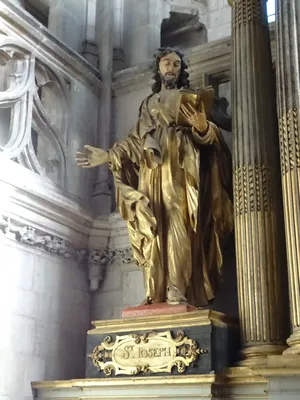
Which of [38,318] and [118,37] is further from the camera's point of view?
[118,37]

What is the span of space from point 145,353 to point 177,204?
3.37ft

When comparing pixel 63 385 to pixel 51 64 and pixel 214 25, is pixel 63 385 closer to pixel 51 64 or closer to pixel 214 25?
pixel 51 64

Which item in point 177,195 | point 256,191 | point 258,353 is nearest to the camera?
point 258,353

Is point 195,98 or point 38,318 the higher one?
point 195,98

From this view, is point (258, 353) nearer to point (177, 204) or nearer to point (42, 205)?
point (177, 204)

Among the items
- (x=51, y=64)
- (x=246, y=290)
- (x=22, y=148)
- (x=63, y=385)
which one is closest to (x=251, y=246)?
(x=246, y=290)

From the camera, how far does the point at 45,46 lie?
5.56 metres

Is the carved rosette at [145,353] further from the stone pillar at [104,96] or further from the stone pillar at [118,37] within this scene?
the stone pillar at [118,37]

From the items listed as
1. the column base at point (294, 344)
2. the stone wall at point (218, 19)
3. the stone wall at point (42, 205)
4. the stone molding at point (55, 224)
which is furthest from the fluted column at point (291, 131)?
the stone wall at point (218, 19)

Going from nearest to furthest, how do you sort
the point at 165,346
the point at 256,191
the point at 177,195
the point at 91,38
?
the point at 165,346, the point at 256,191, the point at 177,195, the point at 91,38

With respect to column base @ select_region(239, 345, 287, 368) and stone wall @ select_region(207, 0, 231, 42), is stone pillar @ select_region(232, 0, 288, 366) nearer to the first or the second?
column base @ select_region(239, 345, 287, 368)

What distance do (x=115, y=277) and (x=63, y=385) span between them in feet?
3.97

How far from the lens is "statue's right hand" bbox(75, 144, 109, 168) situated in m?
4.91

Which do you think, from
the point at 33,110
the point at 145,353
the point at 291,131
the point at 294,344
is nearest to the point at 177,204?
the point at 291,131
